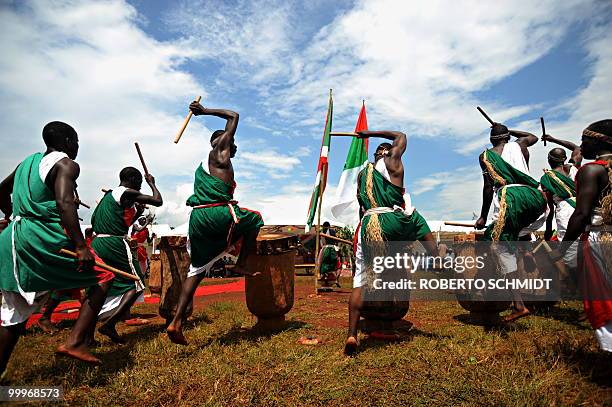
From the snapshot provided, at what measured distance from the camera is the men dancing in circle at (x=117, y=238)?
15.0 ft

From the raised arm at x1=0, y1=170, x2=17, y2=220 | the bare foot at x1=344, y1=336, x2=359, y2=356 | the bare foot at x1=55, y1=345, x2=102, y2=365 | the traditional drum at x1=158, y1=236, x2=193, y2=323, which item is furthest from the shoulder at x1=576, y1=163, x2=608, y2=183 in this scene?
the raised arm at x1=0, y1=170, x2=17, y2=220

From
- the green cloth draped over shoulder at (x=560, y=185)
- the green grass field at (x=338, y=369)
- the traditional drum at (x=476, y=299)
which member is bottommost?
the green grass field at (x=338, y=369)

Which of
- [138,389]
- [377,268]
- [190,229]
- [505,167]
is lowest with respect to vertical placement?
[138,389]

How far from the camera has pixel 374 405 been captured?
2615mm

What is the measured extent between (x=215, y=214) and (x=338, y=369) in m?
2.05

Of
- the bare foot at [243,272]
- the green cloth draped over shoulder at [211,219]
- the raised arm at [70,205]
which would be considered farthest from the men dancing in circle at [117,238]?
the raised arm at [70,205]

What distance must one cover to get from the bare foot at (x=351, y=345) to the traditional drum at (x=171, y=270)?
2.31 metres

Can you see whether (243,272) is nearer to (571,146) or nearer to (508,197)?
(508,197)

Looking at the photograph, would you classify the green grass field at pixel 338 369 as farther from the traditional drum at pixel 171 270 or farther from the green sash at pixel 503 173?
the green sash at pixel 503 173

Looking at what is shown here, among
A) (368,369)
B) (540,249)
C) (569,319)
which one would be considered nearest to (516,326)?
(569,319)

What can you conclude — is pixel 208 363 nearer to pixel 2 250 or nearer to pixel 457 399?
pixel 2 250

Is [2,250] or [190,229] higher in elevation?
[190,229]

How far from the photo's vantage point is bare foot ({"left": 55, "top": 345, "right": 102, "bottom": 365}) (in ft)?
10.2

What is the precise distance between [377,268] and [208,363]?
1885 mm
